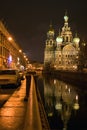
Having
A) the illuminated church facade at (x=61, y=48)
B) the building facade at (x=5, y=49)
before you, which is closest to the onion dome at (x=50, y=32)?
the illuminated church facade at (x=61, y=48)

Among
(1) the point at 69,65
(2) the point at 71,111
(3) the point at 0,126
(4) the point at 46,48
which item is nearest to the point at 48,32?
(4) the point at 46,48

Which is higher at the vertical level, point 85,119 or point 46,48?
point 46,48

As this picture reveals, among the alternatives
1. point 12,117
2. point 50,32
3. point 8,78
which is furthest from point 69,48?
point 12,117

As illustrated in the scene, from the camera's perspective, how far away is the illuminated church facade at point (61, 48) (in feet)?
598

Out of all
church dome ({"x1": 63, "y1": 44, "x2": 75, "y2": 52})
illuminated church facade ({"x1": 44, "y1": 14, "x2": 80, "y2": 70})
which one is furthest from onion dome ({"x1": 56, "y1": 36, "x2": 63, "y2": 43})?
church dome ({"x1": 63, "y1": 44, "x2": 75, "y2": 52})

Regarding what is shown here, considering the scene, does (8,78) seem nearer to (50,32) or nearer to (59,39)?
(59,39)

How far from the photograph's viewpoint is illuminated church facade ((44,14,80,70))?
18225 cm

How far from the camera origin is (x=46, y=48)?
7766 inches

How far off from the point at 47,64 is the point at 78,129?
175001 mm

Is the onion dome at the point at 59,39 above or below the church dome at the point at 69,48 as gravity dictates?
above

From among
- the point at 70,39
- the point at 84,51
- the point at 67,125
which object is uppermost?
the point at 70,39

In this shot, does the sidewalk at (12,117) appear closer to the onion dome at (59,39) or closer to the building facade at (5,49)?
the building facade at (5,49)

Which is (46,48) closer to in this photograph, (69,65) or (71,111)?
(69,65)

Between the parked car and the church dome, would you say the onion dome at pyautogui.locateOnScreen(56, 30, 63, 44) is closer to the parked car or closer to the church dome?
the church dome
